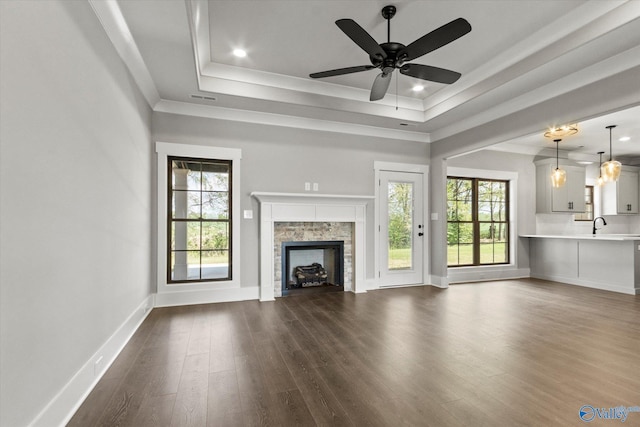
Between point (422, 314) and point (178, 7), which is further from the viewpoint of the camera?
point (422, 314)

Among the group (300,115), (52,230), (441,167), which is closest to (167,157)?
(300,115)

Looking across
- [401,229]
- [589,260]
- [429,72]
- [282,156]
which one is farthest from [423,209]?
[429,72]

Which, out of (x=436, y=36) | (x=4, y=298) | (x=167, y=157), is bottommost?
(x=4, y=298)

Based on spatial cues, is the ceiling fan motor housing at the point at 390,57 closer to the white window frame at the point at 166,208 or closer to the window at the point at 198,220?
the white window frame at the point at 166,208

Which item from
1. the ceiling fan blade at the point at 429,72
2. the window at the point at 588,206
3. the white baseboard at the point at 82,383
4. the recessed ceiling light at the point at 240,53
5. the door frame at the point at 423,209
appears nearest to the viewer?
the white baseboard at the point at 82,383

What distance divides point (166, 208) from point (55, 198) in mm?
2598

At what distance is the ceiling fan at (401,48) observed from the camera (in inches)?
89.4

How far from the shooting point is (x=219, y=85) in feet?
12.8

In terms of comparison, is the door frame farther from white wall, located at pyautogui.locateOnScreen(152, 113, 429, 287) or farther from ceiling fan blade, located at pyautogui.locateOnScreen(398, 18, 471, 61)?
ceiling fan blade, located at pyautogui.locateOnScreen(398, 18, 471, 61)

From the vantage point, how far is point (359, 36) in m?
2.39

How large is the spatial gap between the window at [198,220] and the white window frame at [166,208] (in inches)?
3.0

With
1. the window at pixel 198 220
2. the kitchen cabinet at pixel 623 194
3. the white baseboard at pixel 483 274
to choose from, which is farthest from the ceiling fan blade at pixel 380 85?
the kitchen cabinet at pixel 623 194

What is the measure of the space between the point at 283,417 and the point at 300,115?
3945 millimetres

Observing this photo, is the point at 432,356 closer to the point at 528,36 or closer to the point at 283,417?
the point at 283,417
